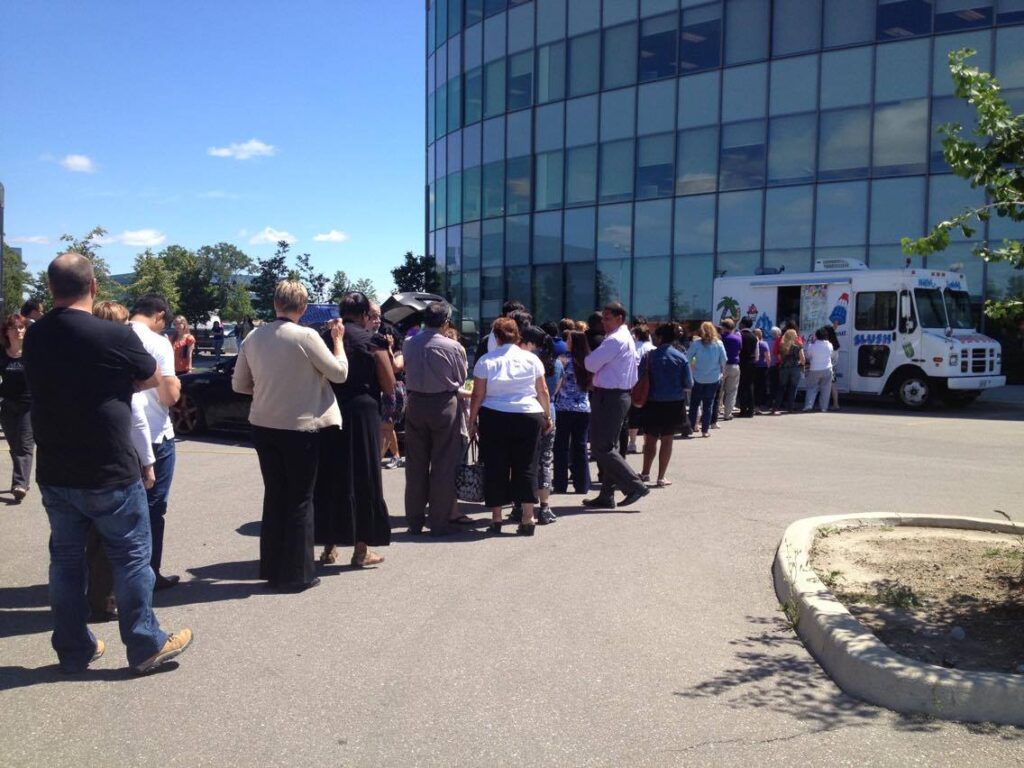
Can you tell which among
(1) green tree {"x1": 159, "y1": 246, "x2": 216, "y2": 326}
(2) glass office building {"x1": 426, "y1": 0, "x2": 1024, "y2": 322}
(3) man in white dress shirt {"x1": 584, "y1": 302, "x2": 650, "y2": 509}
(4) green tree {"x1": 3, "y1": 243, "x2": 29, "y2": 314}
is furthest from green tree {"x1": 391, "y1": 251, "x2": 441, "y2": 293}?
(1) green tree {"x1": 159, "y1": 246, "x2": 216, "y2": 326}

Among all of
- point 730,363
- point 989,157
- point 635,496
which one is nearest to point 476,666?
point 989,157

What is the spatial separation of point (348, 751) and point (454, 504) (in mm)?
3909

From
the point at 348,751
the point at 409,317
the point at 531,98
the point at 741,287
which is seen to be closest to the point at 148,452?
the point at 348,751

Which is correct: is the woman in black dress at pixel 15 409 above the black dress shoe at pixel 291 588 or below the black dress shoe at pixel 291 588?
above

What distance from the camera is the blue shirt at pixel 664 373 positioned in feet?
29.5

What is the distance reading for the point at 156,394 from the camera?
5180 millimetres

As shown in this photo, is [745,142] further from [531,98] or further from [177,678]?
[177,678]

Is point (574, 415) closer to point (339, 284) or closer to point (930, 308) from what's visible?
point (930, 308)

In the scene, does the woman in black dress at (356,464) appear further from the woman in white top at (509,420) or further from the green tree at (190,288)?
the green tree at (190,288)

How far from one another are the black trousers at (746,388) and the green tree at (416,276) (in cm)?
1815

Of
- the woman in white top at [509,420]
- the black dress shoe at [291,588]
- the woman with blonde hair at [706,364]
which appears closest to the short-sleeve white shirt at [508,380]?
the woman in white top at [509,420]

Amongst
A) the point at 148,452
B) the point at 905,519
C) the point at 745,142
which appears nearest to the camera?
the point at 148,452

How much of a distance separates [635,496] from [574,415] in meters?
1.00

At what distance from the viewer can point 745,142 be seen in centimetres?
2447
